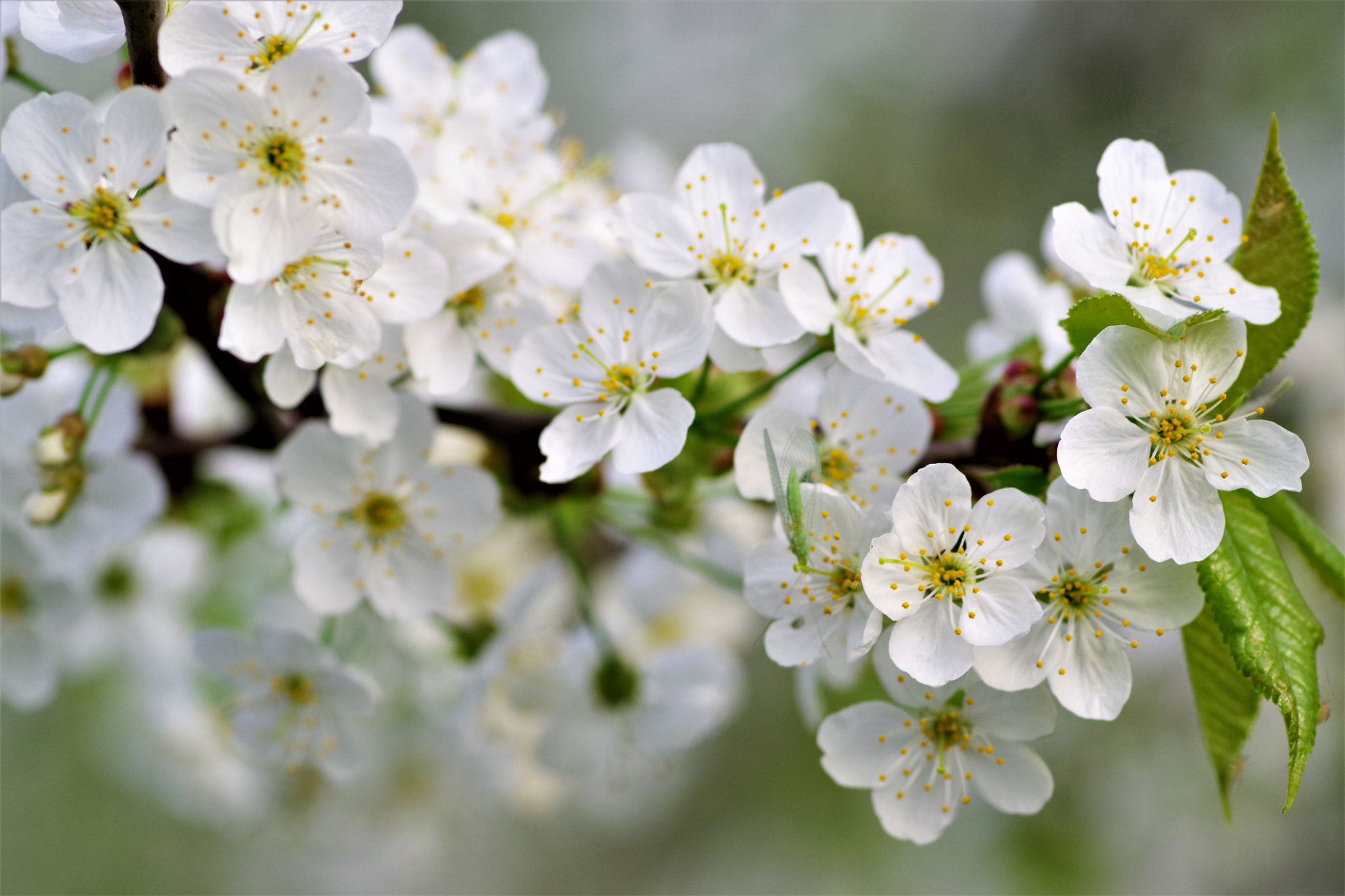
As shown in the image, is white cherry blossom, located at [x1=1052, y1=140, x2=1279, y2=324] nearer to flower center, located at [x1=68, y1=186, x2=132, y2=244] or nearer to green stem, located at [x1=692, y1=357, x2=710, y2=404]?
green stem, located at [x1=692, y1=357, x2=710, y2=404]

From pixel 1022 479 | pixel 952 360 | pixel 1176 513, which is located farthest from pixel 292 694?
pixel 952 360

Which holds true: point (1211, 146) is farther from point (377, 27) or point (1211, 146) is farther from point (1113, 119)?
point (377, 27)

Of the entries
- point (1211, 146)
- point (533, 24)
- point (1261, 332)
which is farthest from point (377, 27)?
point (533, 24)

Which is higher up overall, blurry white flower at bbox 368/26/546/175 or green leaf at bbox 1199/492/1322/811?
green leaf at bbox 1199/492/1322/811

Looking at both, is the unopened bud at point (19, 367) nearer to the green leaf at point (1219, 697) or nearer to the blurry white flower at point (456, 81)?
the blurry white flower at point (456, 81)

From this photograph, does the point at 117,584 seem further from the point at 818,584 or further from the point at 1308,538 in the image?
the point at 1308,538

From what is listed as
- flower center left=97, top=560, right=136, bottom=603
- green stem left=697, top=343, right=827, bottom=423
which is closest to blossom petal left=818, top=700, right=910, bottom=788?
green stem left=697, top=343, right=827, bottom=423
